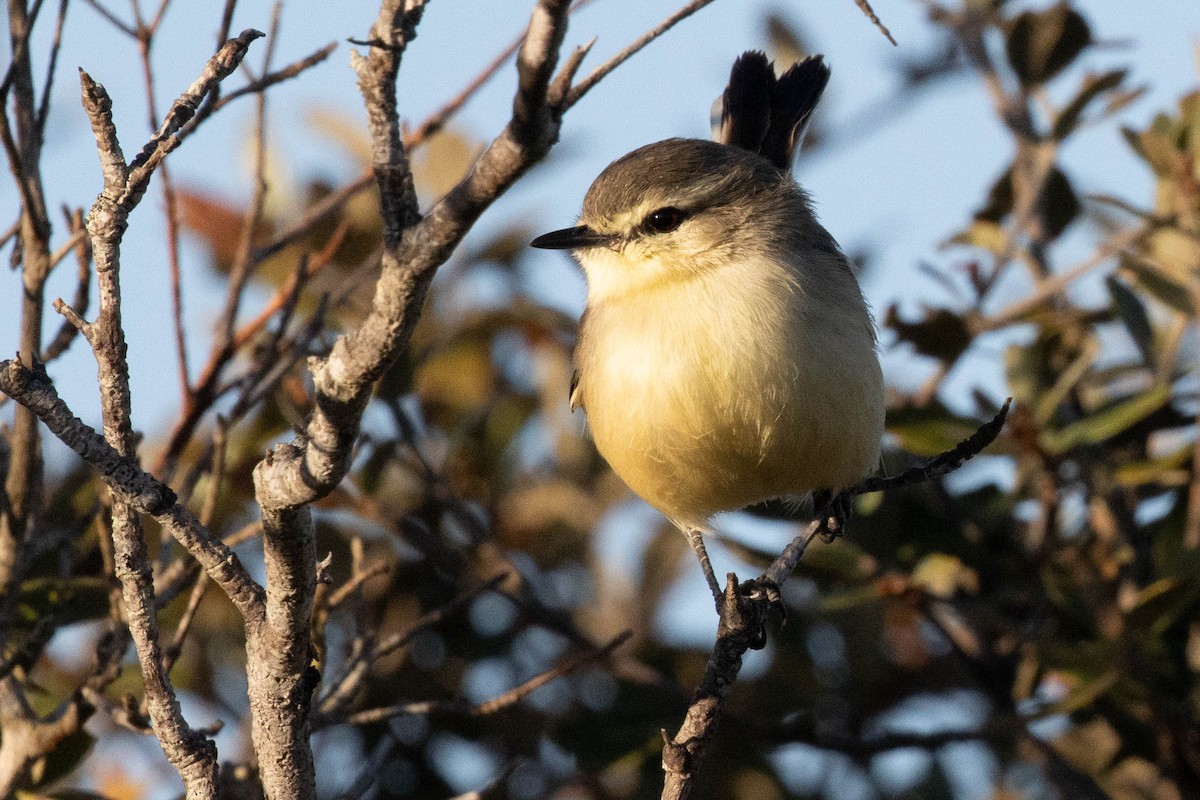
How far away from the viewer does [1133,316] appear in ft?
14.6

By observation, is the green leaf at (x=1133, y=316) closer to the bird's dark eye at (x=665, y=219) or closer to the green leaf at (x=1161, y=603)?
the green leaf at (x=1161, y=603)

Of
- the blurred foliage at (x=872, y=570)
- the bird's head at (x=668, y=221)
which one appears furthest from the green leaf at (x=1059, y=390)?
the bird's head at (x=668, y=221)

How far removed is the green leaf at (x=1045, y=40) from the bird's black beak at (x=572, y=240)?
188cm

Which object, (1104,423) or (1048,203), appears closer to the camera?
(1104,423)

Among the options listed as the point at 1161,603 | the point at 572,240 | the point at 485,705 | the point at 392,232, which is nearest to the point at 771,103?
the point at 572,240

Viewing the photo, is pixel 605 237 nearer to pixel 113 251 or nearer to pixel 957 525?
pixel 957 525

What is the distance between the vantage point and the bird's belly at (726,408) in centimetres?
376

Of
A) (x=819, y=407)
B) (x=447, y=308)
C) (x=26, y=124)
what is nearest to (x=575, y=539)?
(x=447, y=308)

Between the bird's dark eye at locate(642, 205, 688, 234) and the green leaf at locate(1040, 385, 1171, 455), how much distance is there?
132cm

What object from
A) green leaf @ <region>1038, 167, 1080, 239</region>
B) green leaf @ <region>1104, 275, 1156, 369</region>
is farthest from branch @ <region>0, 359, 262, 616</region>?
green leaf @ <region>1038, 167, 1080, 239</region>

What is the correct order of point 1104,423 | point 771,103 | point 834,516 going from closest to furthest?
point 1104,423 < point 834,516 < point 771,103

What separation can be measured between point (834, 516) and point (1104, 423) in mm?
858

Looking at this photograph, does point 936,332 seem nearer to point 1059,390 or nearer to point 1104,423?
point 1059,390

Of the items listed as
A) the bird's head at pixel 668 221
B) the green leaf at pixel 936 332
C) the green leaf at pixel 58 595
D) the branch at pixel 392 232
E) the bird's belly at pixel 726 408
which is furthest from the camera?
the green leaf at pixel 936 332
